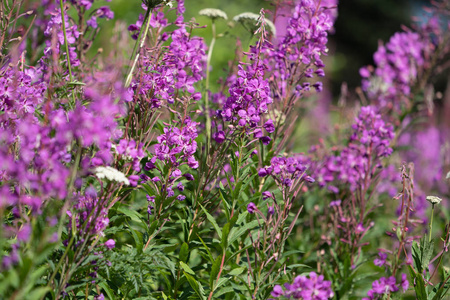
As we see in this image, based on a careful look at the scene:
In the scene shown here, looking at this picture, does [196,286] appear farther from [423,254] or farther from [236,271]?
[423,254]

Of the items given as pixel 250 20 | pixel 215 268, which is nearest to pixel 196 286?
pixel 215 268

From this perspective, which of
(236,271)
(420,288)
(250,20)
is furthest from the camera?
(250,20)

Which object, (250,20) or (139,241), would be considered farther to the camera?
(250,20)

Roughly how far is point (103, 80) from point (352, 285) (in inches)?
79.3

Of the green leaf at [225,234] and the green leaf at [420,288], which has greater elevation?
the green leaf at [225,234]

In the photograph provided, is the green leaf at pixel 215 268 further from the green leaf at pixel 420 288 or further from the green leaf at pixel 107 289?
the green leaf at pixel 420 288

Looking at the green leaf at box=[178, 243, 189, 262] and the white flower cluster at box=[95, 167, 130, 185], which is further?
the green leaf at box=[178, 243, 189, 262]

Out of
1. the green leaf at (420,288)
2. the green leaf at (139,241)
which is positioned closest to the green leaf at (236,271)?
the green leaf at (139,241)

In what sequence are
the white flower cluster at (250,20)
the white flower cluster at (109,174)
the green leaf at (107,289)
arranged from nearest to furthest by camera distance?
the white flower cluster at (109,174)
the green leaf at (107,289)
the white flower cluster at (250,20)

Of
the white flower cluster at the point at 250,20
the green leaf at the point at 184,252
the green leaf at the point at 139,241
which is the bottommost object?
the green leaf at the point at 184,252

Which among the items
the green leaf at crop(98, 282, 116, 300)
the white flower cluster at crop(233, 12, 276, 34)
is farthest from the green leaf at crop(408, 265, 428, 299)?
the white flower cluster at crop(233, 12, 276, 34)

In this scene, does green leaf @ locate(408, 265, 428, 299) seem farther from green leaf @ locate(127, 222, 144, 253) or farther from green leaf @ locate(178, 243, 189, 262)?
green leaf @ locate(127, 222, 144, 253)

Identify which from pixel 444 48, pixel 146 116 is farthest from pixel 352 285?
pixel 444 48

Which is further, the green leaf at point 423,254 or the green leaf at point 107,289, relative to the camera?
the green leaf at point 423,254
